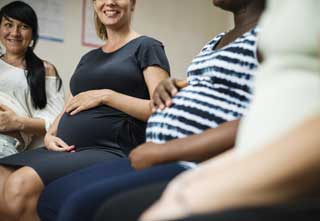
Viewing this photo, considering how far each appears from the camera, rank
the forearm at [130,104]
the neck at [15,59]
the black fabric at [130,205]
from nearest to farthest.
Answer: the black fabric at [130,205] < the forearm at [130,104] < the neck at [15,59]

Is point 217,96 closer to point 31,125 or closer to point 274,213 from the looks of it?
point 274,213

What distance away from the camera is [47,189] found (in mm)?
1291

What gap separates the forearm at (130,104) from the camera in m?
1.44

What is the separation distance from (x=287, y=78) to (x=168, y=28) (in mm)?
2345

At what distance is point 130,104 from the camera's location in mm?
1440

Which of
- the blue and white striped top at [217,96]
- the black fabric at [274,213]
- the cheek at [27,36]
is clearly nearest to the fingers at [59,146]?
the blue and white striped top at [217,96]

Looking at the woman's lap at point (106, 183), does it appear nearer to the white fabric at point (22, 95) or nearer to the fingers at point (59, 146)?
the fingers at point (59, 146)

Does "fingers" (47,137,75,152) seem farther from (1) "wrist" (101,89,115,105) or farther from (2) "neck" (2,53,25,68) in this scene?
(2) "neck" (2,53,25,68)

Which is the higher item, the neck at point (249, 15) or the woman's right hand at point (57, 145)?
the neck at point (249, 15)

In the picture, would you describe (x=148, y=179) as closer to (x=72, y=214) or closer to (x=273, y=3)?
(x=72, y=214)

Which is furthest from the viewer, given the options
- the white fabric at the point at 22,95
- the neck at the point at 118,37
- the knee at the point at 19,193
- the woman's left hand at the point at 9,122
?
the white fabric at the point at 22,95

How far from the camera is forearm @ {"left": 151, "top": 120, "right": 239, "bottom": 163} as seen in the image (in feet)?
2.58

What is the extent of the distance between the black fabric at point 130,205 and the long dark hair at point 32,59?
146 centimetres

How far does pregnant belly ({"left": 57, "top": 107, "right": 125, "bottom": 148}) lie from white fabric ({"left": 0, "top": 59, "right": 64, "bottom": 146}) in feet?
1.99
